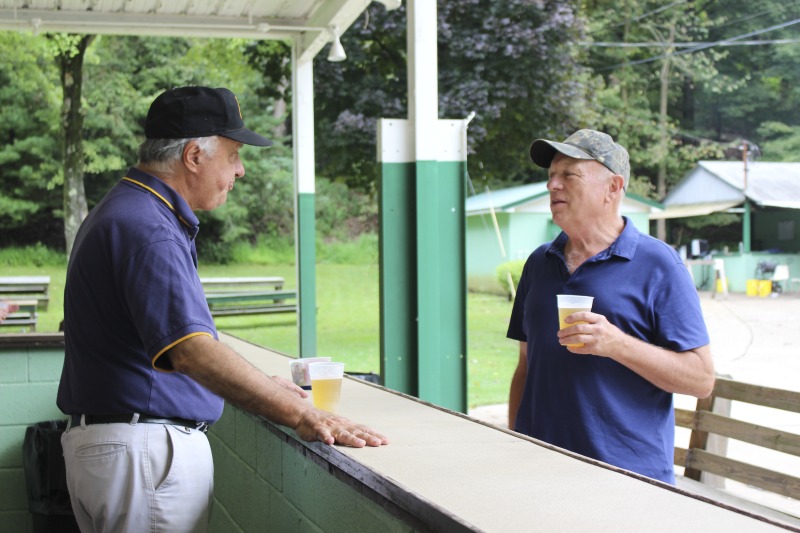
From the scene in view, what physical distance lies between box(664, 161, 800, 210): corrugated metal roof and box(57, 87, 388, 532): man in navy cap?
18.2 meters

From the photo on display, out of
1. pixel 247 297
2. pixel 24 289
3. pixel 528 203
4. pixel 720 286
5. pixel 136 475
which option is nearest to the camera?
pixel 136 475

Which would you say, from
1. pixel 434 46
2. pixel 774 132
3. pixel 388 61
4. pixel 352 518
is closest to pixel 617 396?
pixel 352 518

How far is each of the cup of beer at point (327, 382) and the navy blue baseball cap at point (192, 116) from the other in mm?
651

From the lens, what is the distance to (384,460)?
6.81 ft

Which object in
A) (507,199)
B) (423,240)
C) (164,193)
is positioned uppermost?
(507,199)

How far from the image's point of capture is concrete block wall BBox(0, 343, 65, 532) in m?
4.61

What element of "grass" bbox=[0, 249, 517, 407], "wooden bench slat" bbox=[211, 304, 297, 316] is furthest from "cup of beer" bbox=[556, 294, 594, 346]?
"wooden bench slat" bbox=[211, 304, 297, 316]

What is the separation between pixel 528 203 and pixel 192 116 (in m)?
20.8

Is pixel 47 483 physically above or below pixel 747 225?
below

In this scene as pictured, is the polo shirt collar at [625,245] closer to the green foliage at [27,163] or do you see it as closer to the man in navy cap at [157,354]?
the man in navy cap at [157,354]

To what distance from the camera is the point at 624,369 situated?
8.57 ft

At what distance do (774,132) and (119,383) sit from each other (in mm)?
31625

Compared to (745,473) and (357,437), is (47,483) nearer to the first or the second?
(357,437)

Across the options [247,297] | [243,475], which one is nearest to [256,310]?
[247,297]
